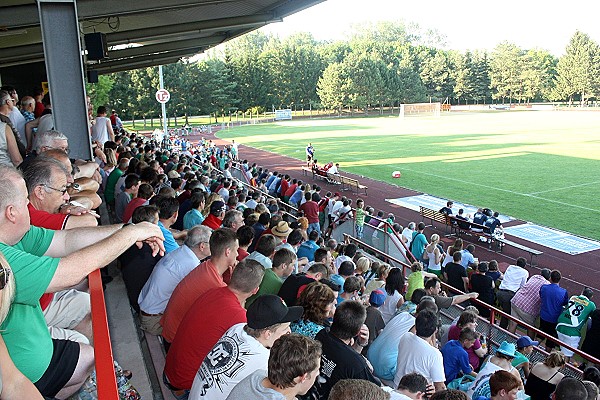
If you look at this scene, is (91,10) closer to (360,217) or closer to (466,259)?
(360,217)

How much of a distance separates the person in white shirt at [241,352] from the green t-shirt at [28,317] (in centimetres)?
106

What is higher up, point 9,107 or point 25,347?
point 9,107

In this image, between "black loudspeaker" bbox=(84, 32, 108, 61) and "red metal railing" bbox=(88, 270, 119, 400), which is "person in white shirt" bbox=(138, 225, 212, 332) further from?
"black loudspeaker" bbox=(84, 32, 108, 61)

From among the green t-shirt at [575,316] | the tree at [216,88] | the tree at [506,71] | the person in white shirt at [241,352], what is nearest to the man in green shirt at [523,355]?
the green t-shirt at [575,316]

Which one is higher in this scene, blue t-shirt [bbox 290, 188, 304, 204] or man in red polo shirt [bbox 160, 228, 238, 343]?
man in red polo shirt [bbox 160, 228, 238, 343]

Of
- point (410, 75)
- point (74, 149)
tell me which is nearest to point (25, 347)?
point (74, 149)

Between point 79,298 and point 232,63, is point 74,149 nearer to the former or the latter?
point 79,298

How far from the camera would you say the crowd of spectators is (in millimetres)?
2582

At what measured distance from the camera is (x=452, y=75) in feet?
315

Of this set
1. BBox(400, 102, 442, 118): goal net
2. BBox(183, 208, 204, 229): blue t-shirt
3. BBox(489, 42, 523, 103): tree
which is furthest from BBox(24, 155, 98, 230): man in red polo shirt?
BBox(489, 42, 523, 103): tree

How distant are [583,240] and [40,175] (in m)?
16.5

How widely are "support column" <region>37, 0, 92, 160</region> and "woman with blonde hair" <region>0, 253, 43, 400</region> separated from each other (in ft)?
20.8

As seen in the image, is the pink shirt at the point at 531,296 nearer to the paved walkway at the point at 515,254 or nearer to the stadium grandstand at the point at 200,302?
the stadium grandstand at the point at 200,302

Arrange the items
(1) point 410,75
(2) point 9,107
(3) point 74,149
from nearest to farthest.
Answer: (2) point 9,107 → (3) point 74,149 → (1) point 410,75
